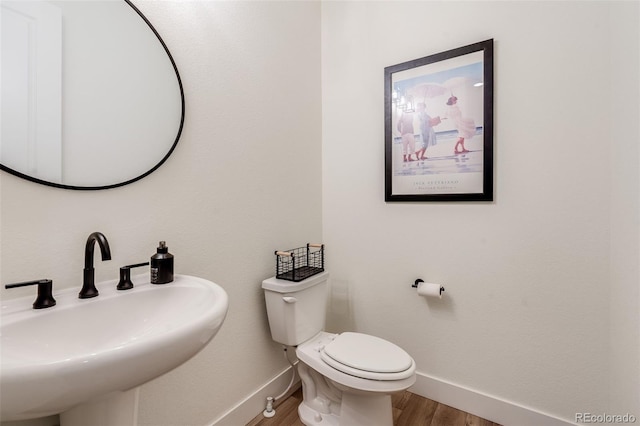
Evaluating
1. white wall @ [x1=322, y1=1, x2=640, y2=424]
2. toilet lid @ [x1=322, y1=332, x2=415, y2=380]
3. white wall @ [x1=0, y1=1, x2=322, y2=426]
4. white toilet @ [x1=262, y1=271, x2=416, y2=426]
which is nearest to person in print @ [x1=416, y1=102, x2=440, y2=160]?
white wall @ [x1=322, y1=1, x2=640, y2=424]

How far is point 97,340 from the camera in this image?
0.79 meters

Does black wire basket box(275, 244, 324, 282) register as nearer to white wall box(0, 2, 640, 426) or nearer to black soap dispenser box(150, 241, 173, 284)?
white wall box(0, 2, 640, 426)

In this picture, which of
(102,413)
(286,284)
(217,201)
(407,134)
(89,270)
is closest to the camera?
(102,413)

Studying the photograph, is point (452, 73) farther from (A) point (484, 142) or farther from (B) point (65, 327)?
(B) point (65, 327)

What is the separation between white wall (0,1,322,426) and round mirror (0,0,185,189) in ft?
0.18

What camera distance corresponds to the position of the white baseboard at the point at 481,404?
139 cm

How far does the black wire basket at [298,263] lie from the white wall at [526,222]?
309 mm

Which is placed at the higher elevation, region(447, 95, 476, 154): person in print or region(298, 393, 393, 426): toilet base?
region(447, 95, 476, 154): person in print

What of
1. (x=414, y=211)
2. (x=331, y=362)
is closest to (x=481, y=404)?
(x=331, y=362)

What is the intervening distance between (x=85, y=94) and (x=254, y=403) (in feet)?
4.90

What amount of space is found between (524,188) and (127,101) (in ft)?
5.64

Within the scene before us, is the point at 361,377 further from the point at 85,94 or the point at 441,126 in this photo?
the point at 85,94

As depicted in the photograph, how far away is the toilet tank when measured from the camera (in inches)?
56.1

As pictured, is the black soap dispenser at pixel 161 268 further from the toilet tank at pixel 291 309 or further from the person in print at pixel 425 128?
the person in print at pixel 425 128
